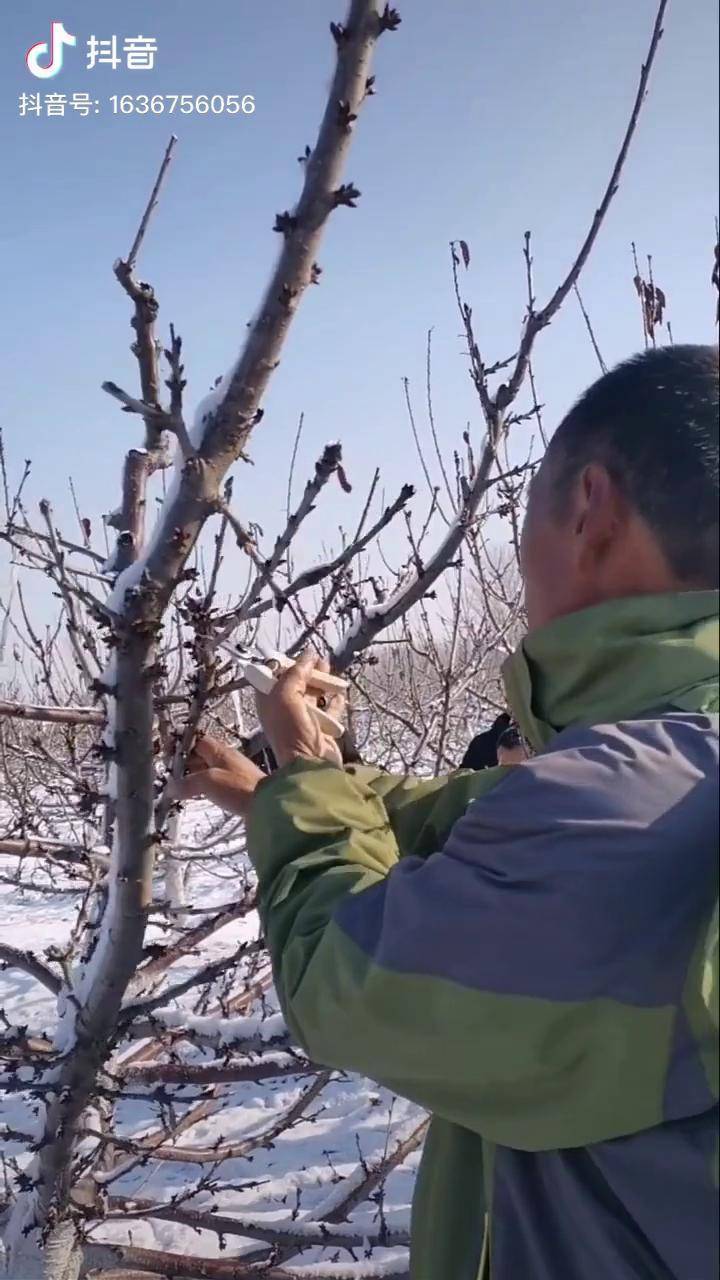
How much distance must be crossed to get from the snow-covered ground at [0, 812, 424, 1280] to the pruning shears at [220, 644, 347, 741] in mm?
895

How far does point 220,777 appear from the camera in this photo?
4.35 feet

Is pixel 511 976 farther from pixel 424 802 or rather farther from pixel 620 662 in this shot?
pixel 424 802

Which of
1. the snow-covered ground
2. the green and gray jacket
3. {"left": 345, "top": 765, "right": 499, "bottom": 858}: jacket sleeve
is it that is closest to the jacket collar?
the green and gray jacket

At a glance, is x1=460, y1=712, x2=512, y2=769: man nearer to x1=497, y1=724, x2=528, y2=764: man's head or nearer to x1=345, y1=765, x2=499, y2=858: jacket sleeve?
x1=497, y1=724, x2=528, y2=764: man's head

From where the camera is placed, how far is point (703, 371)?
37.3 inches

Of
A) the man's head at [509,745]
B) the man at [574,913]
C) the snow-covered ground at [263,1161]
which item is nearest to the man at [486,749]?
the man's head at [509,745]

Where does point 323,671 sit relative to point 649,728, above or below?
above

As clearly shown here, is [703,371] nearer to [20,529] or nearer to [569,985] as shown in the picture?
[569,985]

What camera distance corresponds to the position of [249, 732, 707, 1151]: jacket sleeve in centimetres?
70

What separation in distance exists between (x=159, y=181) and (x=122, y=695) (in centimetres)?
81

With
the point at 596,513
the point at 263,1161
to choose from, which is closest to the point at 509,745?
the point at 596,513

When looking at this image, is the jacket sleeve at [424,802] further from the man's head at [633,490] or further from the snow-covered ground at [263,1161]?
the snow-covered ground at [263,1161]

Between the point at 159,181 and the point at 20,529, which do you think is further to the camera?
the point at 20,529

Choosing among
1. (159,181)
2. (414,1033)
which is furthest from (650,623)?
(159,181)
